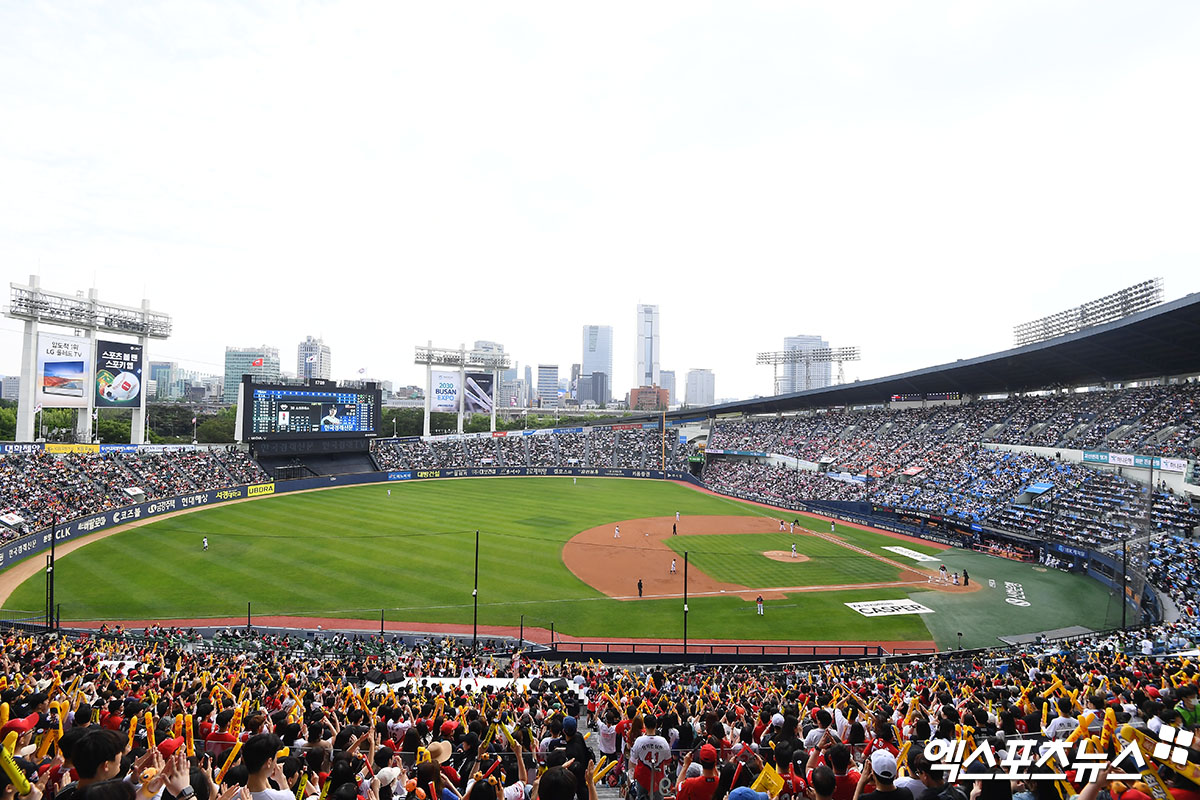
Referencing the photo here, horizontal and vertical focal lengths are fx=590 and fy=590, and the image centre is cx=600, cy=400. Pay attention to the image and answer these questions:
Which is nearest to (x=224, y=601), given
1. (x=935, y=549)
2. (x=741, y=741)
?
(x=741, y=741)

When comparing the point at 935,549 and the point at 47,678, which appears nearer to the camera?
the point at 47,678

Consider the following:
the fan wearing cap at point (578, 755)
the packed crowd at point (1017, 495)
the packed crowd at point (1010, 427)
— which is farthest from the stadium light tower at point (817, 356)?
the fan wearing cap at point (578, 755)

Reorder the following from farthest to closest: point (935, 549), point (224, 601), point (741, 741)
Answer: point (935, 549) < point (224, 601) < point (741, 741)

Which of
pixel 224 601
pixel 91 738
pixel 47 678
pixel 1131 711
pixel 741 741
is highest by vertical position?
pixel 91 738

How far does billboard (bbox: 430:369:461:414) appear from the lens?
82312 millimetres

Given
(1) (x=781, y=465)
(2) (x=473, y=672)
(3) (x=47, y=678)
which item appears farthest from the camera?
(1) (x=781, y=465)

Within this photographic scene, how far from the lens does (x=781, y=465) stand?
72.8 m

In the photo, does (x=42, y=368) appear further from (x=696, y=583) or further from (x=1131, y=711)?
(x=1131, y=711)

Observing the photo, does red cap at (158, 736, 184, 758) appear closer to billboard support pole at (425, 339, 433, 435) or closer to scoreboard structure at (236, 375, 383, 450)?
scoreboard structure at (236, 375, 383, 450)

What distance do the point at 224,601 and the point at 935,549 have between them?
139ft

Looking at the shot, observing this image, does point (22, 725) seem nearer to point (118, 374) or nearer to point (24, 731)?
point (24, 731)

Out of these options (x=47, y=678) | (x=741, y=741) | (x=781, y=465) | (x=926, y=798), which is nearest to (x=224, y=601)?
(x=47, y=678)

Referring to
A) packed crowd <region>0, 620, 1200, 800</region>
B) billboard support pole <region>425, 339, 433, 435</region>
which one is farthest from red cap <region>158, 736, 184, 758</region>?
billboard support pole <region>425, 339, 433, 435</region>

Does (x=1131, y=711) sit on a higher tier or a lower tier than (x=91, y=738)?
lower
